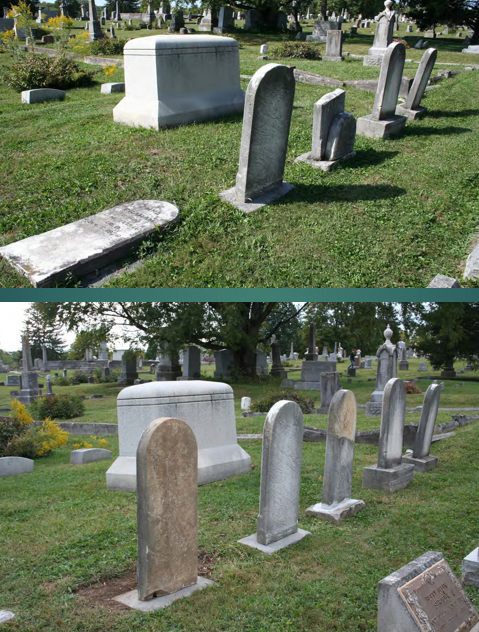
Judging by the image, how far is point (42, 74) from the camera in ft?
50.2

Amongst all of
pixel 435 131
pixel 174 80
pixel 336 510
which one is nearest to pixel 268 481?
pixel 336 510

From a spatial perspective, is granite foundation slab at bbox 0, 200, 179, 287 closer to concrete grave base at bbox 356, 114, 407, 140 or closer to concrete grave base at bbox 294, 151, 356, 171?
concrete grave base at bbox 294, 151, 356, 171

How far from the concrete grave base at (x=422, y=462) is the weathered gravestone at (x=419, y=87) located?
8.69m

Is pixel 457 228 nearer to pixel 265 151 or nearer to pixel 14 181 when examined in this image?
pixel 265 151

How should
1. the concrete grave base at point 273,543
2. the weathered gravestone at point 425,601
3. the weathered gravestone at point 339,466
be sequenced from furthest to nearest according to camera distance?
the weathered gravestone at point 339,466
the concrete grave base at point 273,543
the weathered gravestone at point 425,601

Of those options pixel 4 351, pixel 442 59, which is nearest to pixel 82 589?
pixel 442 59

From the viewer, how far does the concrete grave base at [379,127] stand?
11.9 metres

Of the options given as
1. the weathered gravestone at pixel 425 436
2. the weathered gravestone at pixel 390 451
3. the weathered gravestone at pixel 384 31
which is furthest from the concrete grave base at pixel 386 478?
the weathered gravestone at pixel 384 31

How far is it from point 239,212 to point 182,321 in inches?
376

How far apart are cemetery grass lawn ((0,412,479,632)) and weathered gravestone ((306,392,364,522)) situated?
0.15 meters

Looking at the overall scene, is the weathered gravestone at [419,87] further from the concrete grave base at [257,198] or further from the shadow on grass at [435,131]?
the concrete grave base at [257,198]

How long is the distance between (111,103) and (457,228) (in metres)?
9.20

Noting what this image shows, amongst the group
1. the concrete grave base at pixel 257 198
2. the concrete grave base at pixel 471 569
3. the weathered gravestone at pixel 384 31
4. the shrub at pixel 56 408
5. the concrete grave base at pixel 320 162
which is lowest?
the shrub at pixel 56 408

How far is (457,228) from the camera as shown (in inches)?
310
